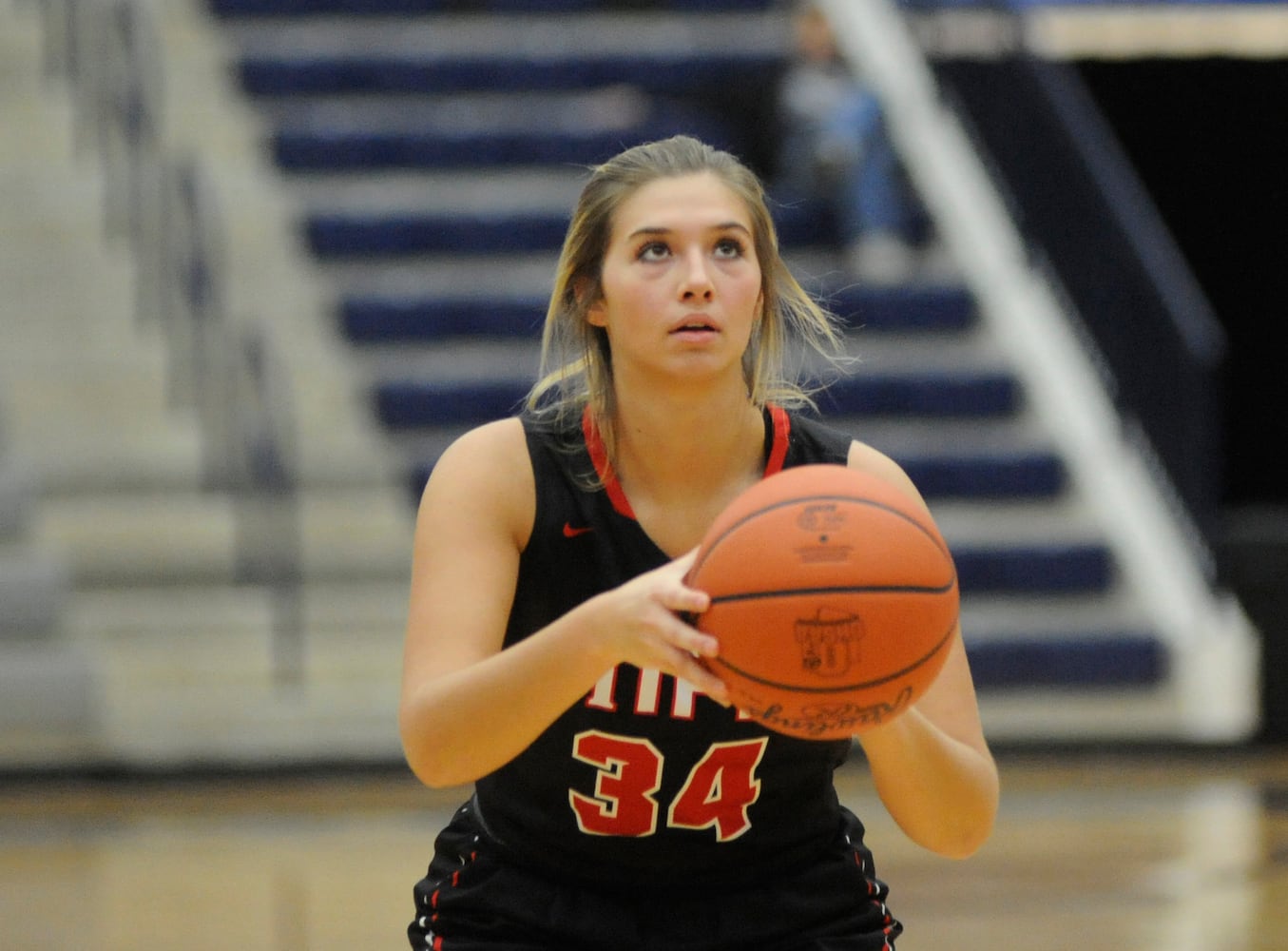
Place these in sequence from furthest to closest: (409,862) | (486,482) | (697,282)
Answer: (409,862)
(486,482)
(697,282)

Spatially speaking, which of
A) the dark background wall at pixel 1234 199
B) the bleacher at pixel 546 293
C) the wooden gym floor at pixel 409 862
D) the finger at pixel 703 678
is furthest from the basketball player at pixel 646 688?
the dark background wall at pixel 1234 199

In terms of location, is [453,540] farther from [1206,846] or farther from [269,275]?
[269,275]

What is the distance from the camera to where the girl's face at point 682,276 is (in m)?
2.18

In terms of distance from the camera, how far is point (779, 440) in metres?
2.38

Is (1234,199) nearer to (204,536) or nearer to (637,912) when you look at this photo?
(204,536)

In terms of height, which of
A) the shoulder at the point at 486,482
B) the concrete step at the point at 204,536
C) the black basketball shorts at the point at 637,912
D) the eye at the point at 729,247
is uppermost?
the concrete step at the point at 204,536

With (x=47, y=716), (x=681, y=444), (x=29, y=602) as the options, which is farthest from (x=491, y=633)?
(x=29, y=602)

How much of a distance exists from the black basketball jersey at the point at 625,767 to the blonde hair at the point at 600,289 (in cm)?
11

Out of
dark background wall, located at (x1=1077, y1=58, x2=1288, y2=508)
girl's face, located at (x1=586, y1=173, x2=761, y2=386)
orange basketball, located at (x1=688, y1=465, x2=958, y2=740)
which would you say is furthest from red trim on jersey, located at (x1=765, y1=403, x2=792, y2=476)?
dark background wall, located at (x1=1077, y1=58, x2=1288, y2=508)

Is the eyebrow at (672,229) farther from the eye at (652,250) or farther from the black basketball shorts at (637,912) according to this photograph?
the black basketball shorts at (637,912)

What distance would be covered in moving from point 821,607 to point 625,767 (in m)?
0.43

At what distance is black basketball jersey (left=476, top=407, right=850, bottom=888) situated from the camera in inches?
87.7

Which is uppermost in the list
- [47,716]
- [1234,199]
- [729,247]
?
[1234,199]

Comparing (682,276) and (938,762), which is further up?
(682,276)
